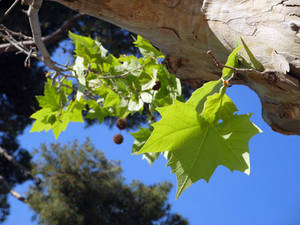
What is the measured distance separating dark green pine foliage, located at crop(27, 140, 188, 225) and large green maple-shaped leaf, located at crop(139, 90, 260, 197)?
6.60 metres

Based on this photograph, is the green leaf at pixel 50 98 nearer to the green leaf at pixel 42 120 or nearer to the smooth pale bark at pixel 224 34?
the green leaf at pixel 42 120

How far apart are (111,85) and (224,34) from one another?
1.83ft

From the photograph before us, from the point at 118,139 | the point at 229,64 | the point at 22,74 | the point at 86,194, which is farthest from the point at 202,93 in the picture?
the point at 86,194

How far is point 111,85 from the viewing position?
1067 millimetres

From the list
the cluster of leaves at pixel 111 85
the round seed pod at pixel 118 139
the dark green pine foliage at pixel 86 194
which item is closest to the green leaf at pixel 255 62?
the cluster of leaves at pixel 111 85

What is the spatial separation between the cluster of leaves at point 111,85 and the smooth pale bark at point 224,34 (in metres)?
0.20

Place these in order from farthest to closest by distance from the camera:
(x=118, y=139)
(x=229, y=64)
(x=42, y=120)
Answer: (x=118, y=139) → (x=42, y=120) → (x=229, y=64)

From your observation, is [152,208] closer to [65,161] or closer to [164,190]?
[164,190]

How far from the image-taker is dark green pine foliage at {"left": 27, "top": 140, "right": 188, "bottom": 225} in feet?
22.0

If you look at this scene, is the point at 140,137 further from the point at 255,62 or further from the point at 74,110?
the point at 255,62

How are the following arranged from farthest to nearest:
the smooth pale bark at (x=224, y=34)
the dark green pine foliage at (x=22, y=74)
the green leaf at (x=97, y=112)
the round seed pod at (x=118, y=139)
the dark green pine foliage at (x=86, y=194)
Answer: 1. the dark green pine foliage at (x=86, y=194)
2. the dark green pine foliage at (x=22, y=74)
3. the round seed pod at (x=118, y=139)
4. the green leaf at (x=97, y=112)
5. the smooth pale bark at (x=224, y=34)

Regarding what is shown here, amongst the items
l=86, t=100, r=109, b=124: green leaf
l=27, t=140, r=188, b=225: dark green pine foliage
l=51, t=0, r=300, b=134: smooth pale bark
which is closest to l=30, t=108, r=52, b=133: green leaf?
l=86, t=100, r=109, b=124: green leaf

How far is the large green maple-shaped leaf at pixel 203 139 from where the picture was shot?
0.51m

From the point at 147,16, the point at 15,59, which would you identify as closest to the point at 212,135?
the point at 147,16
